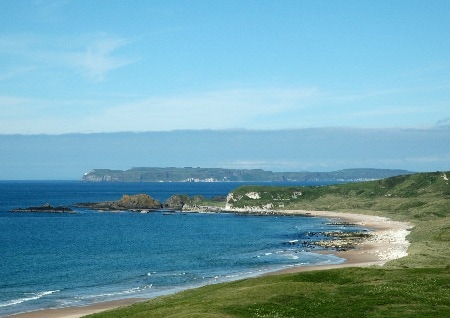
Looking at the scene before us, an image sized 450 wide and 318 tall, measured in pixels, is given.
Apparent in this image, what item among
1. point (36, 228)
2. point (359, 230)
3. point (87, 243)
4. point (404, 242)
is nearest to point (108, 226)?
point (36, 228)

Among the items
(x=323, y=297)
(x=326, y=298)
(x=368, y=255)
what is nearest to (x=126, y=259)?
(x=368, y=255)

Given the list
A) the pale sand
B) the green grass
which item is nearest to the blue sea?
the pale sand

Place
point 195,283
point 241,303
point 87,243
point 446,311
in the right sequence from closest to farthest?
point 446,311
point 241,303
point 195,283
point 87,243

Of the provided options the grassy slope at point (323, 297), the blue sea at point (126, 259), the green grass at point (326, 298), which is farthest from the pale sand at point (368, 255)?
the green grass at point (326, 298)

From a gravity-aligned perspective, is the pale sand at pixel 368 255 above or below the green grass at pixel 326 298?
below

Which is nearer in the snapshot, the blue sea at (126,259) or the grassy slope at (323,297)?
the grassy slope at (323,297)

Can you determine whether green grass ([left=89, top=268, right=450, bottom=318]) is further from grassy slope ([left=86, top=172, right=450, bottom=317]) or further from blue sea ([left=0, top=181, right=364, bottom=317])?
blue sea ([left=0, top=181, right=364, bottom=317])

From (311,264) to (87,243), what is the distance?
64683 mm

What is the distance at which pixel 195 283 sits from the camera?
9156 cm

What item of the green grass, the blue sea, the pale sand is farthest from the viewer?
the blue sea

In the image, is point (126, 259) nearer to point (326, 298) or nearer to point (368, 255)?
point (368, 255)

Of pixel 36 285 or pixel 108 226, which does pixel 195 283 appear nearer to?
pixel 36 285

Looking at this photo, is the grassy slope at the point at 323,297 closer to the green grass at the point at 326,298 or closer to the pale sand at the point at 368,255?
the green grass at the point at 326,298

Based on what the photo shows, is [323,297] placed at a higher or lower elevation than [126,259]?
higher
